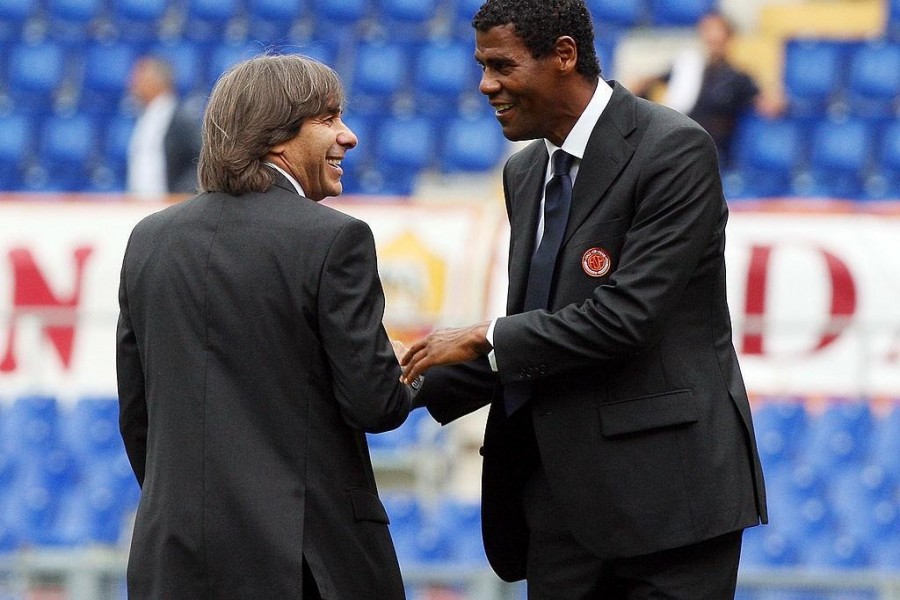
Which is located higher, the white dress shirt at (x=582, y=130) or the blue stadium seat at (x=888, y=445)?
the white dress shirt at (x=582, y=130)

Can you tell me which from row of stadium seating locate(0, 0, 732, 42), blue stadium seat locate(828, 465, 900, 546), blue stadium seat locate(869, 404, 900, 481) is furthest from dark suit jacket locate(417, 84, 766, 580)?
row of stadium seating locate(0, 0, 732, 42)

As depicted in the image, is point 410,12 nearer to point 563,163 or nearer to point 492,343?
point 563,163

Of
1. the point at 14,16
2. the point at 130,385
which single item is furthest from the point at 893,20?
the point at 130,385

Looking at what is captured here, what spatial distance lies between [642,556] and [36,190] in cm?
788

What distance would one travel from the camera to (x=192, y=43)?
1130cm

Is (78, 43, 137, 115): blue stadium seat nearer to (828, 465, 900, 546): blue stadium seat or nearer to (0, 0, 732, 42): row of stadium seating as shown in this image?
(0, 0, 732, 42): row of stadium seating

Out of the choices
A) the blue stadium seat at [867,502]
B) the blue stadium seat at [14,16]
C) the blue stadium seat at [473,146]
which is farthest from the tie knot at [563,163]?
the blue stadium seat at [14,16]

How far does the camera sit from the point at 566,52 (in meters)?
3.18

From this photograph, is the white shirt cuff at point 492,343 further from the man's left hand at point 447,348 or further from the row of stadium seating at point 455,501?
the row of stadium seating at point 455,501

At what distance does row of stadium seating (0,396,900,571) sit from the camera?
6.46 meters

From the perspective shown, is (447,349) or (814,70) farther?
(814,70)

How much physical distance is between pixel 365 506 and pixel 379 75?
7.99 meters

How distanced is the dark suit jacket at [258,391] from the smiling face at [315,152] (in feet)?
0.16

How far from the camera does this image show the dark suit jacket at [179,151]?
936 centimetres
